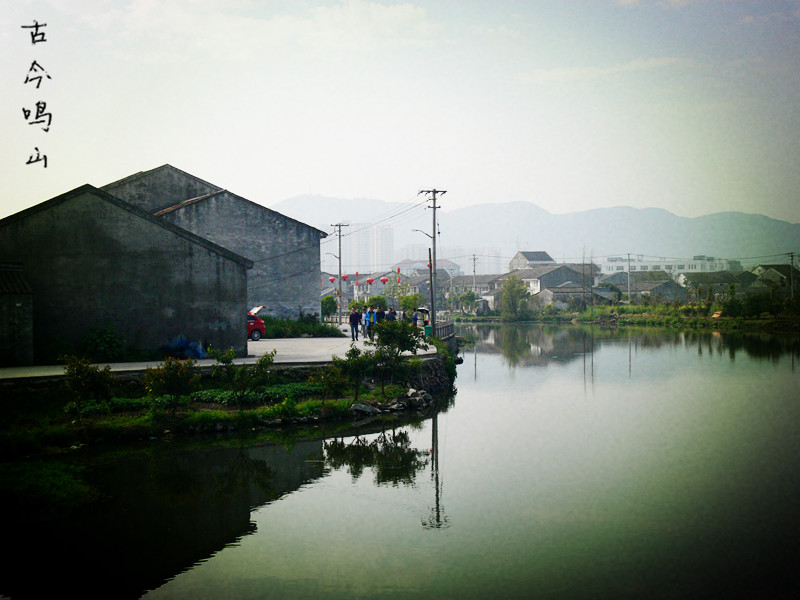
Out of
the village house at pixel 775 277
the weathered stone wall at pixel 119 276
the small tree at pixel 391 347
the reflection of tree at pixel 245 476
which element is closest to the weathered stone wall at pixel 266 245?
the weathered stone wall at pixel 119 276

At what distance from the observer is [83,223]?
2067 centimetres

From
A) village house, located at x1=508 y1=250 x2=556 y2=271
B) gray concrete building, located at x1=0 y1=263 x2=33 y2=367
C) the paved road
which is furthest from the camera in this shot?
village house, located at x1=508 y1=250 x2=556 y2=271

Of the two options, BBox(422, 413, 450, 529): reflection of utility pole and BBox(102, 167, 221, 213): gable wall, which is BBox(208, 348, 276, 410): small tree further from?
BBox(102, 167, 221, 213): gable wall

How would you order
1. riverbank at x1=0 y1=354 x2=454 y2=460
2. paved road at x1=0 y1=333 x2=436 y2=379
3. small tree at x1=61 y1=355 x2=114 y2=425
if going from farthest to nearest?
paved road at x1=0 y1=333 x2=436 y2=379, small tree at x1=61 y1=355 x2=114 y2=425, riverbank at x1=0 y1=354 x2=454 y2=460

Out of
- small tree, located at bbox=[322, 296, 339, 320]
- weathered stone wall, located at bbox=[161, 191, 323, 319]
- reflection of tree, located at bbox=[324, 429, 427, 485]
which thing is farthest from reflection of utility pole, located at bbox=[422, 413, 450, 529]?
small tree, located at bbox=[322, 296, 339, 320]

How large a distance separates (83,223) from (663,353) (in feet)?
94.1

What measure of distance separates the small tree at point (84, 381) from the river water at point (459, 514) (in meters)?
2.17

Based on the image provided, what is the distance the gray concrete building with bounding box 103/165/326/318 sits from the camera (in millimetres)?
32219

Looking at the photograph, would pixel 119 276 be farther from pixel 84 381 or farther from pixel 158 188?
pixel 158 188

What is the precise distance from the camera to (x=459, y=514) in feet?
36.4

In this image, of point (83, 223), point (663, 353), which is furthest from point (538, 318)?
point (83, 223)

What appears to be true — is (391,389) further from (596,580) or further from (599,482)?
(596,580)

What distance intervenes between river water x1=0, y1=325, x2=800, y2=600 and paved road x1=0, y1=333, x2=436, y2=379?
4431mm

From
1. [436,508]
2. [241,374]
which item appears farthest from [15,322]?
[436,508]
